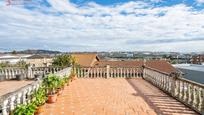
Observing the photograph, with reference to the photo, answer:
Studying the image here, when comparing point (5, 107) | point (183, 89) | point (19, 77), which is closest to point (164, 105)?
point (183, 89)

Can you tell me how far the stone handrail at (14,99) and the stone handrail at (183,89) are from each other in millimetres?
4292

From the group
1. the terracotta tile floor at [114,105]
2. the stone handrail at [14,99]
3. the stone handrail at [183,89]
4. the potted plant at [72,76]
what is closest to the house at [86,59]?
the potted plant at [72,76]

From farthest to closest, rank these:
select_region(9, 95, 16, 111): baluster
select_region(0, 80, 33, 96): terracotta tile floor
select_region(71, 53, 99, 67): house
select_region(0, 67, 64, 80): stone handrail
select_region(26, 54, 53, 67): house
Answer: select_region(71, 53, 99, 67): house, select_region(26, 54, 53, 67): house, select_region(0, 67, 64, 80): stone handrail, select_region(0, 80, 33, 96): terracotta tile floor, select_region(9, 95, 16, 111): baluster

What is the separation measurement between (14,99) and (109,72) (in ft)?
35.0

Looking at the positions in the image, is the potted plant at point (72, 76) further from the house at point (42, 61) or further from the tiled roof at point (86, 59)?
the tiled roof at point (86, 59)

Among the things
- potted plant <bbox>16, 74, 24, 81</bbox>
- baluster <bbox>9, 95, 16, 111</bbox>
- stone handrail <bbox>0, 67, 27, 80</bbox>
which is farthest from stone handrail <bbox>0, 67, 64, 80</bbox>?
baluster <bbox>9, 95, 16, 111</bbox>

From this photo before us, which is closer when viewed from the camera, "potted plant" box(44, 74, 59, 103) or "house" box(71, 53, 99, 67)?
"potted plant" box(44, 74, 59, 103)

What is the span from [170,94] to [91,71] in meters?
7.62

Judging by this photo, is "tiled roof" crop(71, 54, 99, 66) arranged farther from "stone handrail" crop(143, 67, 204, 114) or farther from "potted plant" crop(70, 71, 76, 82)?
"stone handrail" crop(143, 67, 204, 114)

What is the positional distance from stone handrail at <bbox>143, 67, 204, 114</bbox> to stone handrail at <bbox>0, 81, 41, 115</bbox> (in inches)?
169

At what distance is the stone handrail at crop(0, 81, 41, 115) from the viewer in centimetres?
512

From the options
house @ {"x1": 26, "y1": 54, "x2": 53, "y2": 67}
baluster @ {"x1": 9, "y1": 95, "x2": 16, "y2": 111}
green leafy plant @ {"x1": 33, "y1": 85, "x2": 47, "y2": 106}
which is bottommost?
house @ {"x1": 26, "y1": 54, "x2": 53, "y2": 67}

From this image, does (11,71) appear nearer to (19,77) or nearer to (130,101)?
(19,77)

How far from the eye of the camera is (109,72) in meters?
16.3
